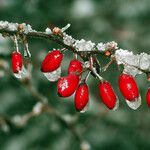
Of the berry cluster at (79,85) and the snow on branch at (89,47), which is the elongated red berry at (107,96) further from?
the snow on branch at (89,47)

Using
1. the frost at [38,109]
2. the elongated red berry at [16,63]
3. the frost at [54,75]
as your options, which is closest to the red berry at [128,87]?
the frost at [54,75]

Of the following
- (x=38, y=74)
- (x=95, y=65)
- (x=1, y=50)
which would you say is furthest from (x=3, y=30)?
(x=38, y=74)

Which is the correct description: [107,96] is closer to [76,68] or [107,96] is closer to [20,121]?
[76,68]

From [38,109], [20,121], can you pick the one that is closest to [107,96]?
[38,109]

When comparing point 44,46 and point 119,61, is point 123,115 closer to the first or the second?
point 44,46

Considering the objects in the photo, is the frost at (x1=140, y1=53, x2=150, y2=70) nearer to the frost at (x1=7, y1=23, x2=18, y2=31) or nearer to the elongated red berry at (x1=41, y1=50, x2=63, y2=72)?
the elongated red berry at (x1=41, y1=50, x2=63, y2=72)

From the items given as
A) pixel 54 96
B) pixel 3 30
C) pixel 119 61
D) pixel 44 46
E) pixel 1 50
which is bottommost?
pixel 119 61
